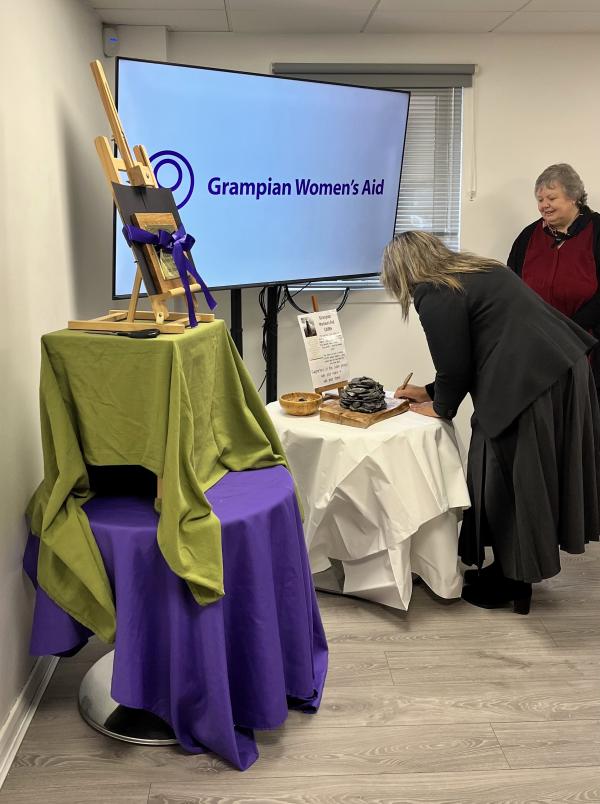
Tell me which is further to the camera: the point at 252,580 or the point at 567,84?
the point at 567,84

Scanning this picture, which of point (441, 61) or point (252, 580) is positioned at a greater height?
point (441, 61)

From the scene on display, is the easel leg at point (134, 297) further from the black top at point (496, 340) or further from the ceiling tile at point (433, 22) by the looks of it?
the ceiling tile at point (433, 22)

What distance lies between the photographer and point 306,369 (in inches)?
143

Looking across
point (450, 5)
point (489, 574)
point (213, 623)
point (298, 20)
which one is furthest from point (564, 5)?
point (213, 623)

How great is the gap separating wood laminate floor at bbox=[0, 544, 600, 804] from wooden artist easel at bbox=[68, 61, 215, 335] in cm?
106

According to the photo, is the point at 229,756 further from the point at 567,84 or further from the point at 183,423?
the point at 567,84

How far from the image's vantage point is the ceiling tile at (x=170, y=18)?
9.67ft

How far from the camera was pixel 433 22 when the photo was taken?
317 cm

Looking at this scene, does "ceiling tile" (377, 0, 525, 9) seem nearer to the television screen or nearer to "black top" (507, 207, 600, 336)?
the television screen

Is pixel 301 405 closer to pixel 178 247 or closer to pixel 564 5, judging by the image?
pixel 178 247

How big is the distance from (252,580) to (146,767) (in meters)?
0.54

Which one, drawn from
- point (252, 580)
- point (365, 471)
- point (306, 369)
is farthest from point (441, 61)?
point (252, 580)

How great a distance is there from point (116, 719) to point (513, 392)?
1496mm

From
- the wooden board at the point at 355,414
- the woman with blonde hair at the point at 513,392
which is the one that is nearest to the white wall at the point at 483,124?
the wooden board at the point at 355,414
